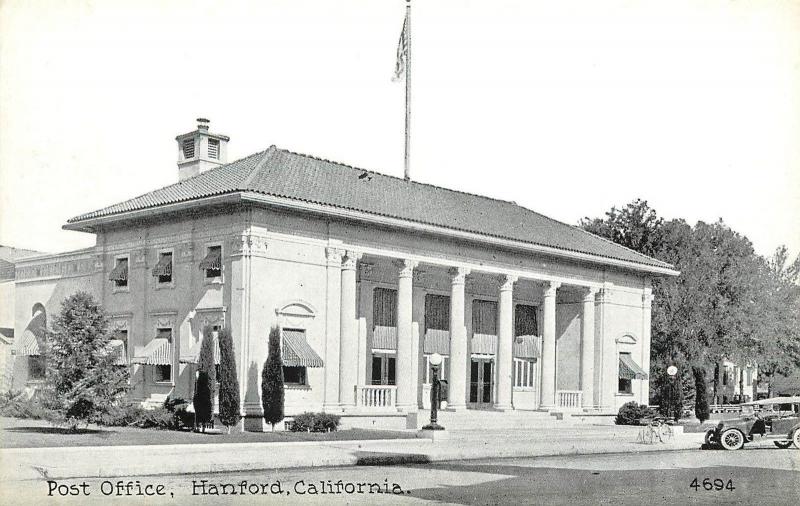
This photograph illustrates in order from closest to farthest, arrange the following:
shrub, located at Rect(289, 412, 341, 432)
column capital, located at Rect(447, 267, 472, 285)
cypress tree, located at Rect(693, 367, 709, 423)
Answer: shrub, located at Rect(289, 412, 341, 432) < column capital, located at Rect(447, 267, 472, 285) < cypress tree, located at Rect(693, 367, 709, 423)

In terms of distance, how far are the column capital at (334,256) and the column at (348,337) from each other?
0.32 metres

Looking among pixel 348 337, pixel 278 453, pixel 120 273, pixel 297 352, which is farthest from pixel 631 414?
pixel 278 453

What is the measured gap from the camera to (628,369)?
140ft

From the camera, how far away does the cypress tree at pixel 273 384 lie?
28.1 metres

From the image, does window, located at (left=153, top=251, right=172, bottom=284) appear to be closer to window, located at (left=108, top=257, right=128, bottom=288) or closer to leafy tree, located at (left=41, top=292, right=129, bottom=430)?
window, located at (left=108, top=257, right=128, bottom=288)

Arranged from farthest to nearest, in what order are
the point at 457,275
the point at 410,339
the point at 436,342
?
the point at 436,342, the point at 457,275, the point at 410,339

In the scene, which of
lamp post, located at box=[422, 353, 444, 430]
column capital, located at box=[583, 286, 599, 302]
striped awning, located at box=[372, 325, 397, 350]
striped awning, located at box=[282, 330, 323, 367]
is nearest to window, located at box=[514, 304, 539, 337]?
column capital, located at box=[583, 286, 599, 302]

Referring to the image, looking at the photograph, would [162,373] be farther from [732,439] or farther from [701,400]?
[701,400]

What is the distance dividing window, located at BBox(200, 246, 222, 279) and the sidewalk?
7461 millimetres

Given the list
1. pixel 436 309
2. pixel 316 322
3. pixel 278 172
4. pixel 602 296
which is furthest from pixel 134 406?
pixel 602 296

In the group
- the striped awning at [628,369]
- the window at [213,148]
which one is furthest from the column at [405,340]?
the striped awning at [628,369]

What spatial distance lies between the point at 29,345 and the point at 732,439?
84.5 feet

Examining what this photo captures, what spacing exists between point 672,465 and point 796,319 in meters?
41.9

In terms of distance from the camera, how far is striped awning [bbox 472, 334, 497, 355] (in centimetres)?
3950
